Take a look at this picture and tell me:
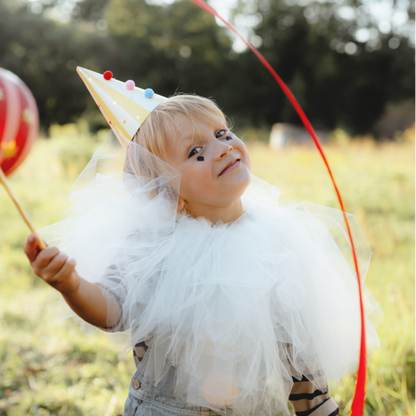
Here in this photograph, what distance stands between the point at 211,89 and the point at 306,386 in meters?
19.8

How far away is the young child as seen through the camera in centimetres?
94

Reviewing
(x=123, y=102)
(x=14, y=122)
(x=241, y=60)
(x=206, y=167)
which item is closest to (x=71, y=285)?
(x=206, y=167)

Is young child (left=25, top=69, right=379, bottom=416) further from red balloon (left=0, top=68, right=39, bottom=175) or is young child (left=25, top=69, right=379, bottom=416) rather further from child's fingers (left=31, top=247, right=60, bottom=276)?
red balloon (left=0, top=68, right=39, bottom=175)

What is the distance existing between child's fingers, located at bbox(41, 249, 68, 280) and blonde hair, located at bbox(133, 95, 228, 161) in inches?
17.4

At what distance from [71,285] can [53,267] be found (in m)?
0.07

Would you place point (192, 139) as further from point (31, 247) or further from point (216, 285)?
point (31, 247)

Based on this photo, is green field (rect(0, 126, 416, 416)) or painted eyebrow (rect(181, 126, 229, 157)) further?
green field (rect(0, 126, 416, 416))

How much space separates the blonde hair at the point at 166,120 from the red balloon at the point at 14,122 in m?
2.27

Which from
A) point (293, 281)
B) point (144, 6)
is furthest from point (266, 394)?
point (144, 6)

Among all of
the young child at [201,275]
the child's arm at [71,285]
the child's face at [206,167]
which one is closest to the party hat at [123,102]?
the young child at [201,275]

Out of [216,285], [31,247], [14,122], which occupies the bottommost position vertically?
[14,122]

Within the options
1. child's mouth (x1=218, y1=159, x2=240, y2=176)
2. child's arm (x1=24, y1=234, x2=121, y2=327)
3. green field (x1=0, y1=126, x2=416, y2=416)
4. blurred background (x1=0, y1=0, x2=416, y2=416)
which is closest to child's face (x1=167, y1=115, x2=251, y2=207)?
child's mouth (x1=218, y1=159, x2=240, y2=176)

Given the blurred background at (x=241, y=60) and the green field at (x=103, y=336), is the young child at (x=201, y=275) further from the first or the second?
the blurred background at (x=241, y=60)

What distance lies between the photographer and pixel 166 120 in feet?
3.66
